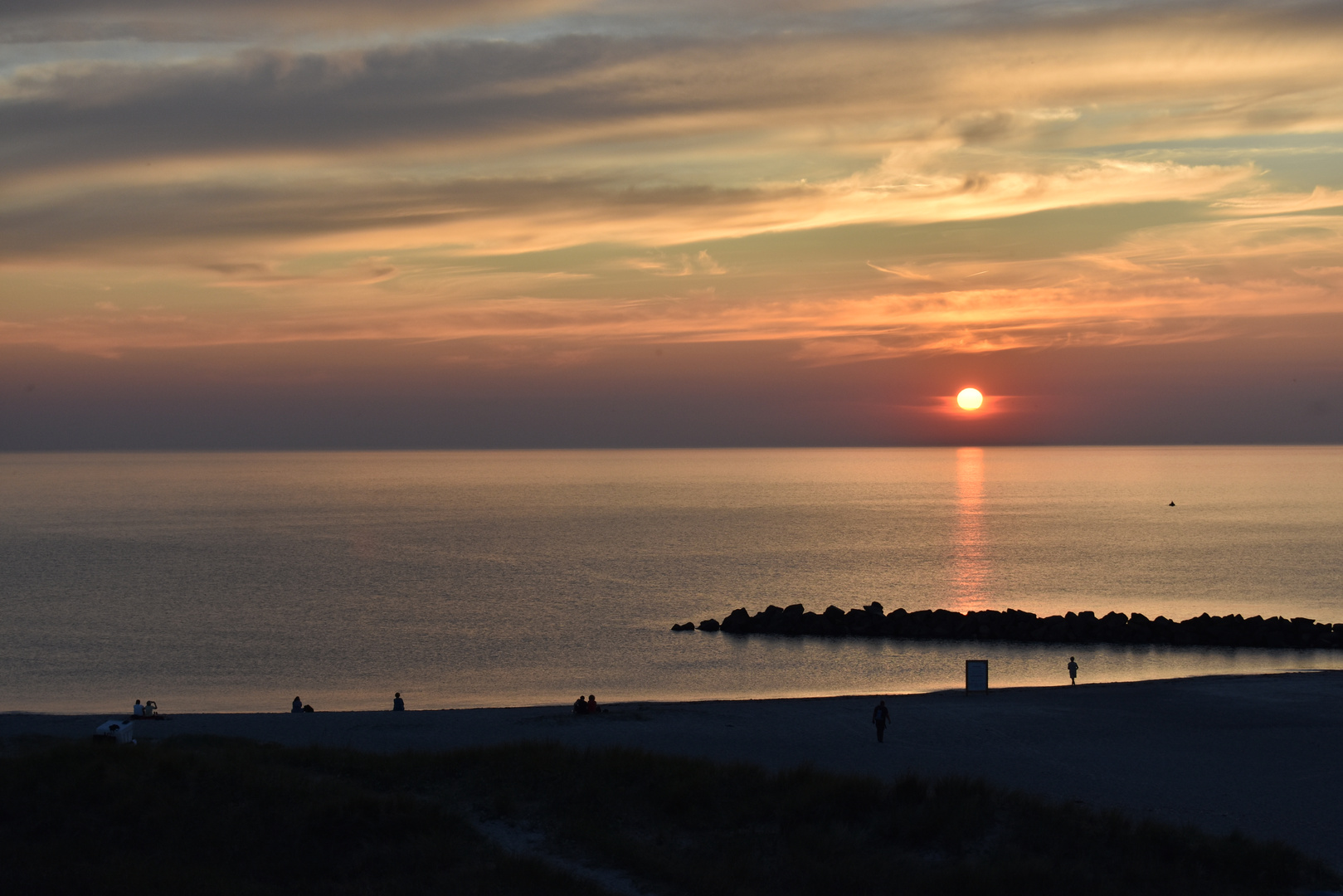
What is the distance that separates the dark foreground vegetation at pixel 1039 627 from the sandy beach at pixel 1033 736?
15.7m

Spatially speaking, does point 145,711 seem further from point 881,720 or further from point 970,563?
point 970,563

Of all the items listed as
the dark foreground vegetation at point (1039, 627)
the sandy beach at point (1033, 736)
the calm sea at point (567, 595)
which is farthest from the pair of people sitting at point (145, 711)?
the dark foreground vegetation at point (1039, 627)

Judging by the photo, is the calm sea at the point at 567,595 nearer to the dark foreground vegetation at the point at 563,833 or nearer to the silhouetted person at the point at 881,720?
the silhouetted person at the point at 881,720

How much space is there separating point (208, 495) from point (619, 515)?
306 ft

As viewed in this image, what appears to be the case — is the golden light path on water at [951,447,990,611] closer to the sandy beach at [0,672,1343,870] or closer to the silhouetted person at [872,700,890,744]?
the sandy beach at [0,672,1343,870]

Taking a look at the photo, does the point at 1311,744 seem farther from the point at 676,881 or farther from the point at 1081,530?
the point at 1081,530

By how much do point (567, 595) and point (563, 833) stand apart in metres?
54.9

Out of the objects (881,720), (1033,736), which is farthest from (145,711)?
(1033,736)

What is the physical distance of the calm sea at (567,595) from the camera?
148ft

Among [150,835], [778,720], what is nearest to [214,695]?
[778,720]

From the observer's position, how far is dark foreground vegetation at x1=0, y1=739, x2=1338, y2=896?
1414 centimetres

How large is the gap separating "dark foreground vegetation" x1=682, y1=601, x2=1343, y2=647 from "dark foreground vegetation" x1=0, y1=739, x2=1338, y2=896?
38963mm

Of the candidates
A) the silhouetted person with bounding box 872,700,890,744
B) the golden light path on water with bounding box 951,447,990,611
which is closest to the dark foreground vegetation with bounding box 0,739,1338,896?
the silhouetted person with bounding box 872,700,890,744

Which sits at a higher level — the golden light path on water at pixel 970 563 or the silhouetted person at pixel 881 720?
the golden light path on water at pixel 970 563
